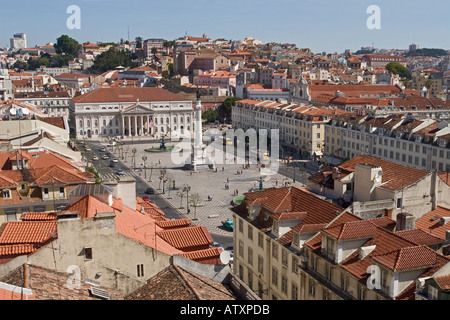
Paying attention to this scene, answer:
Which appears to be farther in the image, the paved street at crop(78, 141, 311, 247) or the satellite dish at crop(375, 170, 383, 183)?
the paved street at crop(78, 141, 311, 247)

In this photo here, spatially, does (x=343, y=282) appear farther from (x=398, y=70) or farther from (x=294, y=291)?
(x=398, y=70)

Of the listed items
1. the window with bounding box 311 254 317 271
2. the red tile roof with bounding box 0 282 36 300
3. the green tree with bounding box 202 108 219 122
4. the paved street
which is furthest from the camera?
the green tree with bounding box 202 108 219 122

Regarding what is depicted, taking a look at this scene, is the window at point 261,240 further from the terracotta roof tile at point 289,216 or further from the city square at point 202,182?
the city square at point 202,182

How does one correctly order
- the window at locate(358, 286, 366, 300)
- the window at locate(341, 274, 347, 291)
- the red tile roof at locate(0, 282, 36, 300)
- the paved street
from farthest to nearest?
the paved street → the window at locate(341, 274, 347, 291) → the window at locate(358, 286, 366, 300) → the red tile roof at locate(0, 282, 36, 300)

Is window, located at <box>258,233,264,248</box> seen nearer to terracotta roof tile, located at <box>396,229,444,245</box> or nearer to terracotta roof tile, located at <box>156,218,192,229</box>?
terracotta roof tile, located at <box>156,218,192,229</box>

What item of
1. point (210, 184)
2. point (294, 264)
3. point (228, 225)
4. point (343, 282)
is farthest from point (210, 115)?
point (343, 282)

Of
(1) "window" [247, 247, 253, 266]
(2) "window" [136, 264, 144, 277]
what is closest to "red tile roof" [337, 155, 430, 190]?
(1) "window" [247, 247, 253, 266]
